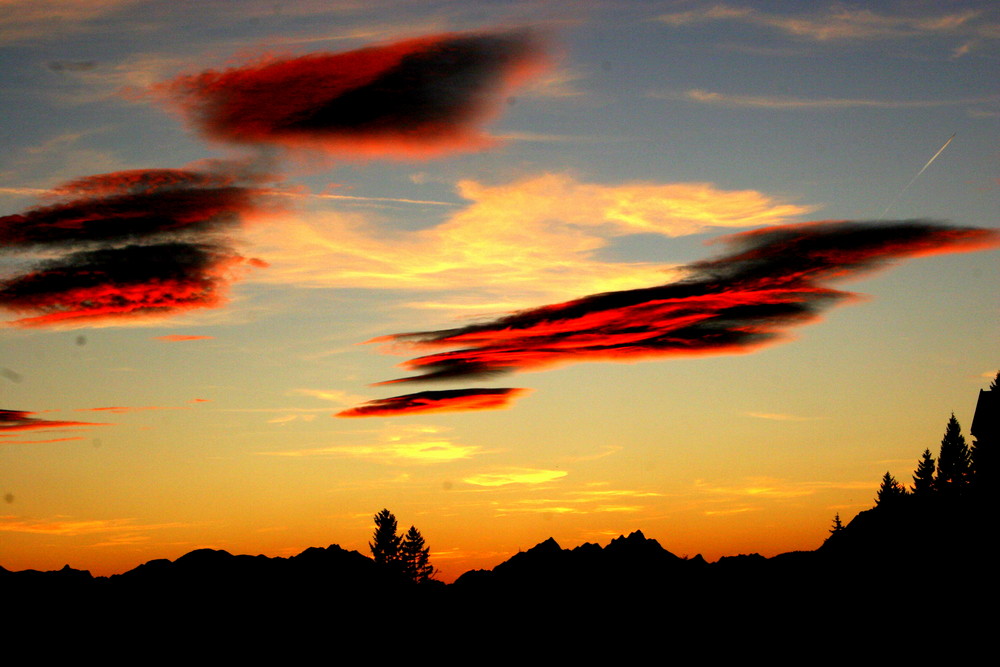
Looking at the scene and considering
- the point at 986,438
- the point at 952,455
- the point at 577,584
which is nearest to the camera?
the point at 986,438

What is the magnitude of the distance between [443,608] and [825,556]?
200 feet

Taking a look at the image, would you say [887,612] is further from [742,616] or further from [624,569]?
[624,569]

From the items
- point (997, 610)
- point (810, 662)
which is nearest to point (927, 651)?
point (997, 610)

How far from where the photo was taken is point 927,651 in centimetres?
4984

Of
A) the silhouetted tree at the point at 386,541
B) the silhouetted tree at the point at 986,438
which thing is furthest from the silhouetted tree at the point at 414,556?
the silhouetted tree at the point at 986,438

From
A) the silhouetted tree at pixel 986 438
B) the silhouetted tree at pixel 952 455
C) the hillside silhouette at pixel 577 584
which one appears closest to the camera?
the hillside silhouette at pixel 577 584

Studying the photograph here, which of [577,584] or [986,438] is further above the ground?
[986,438]

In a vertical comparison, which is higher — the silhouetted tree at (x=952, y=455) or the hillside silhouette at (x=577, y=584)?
the silhouetted tree at (x=952, y=455)

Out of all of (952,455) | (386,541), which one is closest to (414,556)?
(386,541)

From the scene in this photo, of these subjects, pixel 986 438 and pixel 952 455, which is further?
pixel 952 455

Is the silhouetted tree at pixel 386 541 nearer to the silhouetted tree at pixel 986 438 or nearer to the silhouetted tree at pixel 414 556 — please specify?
the silhouetted tree at pixel 414 556

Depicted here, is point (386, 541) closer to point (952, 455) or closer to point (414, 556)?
point (414, 556)

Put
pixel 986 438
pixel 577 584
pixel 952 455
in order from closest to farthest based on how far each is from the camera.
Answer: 1. pixel 986 438
2. pixel 577 584
3. pixel 952 455

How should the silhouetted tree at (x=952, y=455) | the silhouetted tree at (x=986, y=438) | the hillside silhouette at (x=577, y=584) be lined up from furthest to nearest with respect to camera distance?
the silhouetted tree at (x=952, y=455) < the silhouetted tree at (x=986, y=438) < the hillside silhouette at (x=577, y=584)
